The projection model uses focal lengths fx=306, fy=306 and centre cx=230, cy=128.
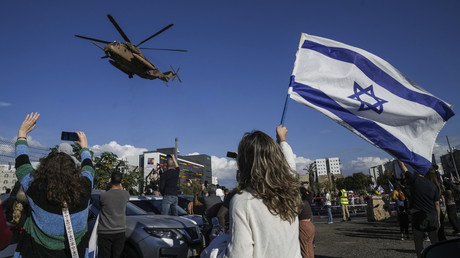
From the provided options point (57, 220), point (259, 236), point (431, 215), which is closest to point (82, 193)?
point (57, 220)

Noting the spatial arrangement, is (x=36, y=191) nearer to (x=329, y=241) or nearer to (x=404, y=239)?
(x=329, y=241)

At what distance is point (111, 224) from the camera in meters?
4.49

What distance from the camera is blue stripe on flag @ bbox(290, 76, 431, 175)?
444cm

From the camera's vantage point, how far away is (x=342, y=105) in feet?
15.2

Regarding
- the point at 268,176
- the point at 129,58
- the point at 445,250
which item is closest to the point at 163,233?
the point at 268,176

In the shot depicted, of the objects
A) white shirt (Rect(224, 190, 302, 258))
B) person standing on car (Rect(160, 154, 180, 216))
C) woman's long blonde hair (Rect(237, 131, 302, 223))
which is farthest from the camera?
person standing on car (Rect(160, 154, 180, 216))

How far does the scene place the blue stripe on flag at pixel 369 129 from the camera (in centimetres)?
444

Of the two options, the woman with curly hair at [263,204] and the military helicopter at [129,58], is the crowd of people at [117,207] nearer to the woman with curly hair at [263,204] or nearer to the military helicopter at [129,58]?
the woman with curly hair at [263,204]

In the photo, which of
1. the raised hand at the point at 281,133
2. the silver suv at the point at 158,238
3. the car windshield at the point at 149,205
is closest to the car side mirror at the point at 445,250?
the raised hand at the point at 281,133

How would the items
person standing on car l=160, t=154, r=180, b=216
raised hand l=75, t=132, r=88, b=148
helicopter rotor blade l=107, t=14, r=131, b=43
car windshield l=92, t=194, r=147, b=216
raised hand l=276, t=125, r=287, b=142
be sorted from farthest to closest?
helicopter rotor blade l=107, t=14, r=131, b=43 → person standing on car l=160, t=154, r=180, b=216 → car windshield l=92, t=194, r=147, b=216 → raised hand l=75, t=132, r=88, b=148 → raised hand l=276, t=125, r=287, b=142

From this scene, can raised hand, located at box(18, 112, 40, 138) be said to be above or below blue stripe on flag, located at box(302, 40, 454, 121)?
below

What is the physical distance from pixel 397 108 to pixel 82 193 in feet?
14.5

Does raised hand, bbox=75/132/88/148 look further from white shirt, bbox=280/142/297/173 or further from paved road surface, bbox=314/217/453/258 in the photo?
paved road surface, bbox=314/217/453/258

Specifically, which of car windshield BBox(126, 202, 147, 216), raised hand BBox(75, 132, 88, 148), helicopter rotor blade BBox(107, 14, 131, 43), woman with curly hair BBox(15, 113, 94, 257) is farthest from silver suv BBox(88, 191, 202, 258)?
helicopter rotor blade BBox(107, 14, 131, 43)
